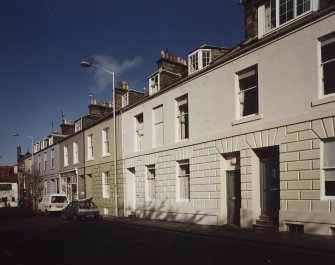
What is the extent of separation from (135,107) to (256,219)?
13077 mm

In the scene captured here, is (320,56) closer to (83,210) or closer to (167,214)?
(167,214)

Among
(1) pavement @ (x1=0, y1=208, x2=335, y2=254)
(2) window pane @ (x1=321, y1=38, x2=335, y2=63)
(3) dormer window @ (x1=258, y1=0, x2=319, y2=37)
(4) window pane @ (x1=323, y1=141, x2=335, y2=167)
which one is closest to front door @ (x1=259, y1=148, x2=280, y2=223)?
(1) pavement @ (x1=0, y1=208, x2=335, y2=254)

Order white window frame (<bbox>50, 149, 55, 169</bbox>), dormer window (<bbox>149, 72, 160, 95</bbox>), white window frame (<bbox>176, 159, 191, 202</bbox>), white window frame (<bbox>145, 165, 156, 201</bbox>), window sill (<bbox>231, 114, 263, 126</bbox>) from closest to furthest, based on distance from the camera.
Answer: window sill (<bbox>231, 114, 263, 126</bbox>) < white window frame (<bbox>176, 159, 191, 202</bbox>) < white window frame (<bbox>145, 165, 156, 201</bbox>) < dormer window (<bbox>149, 72, 160, 95</bbox>) < white window frame (<bbox>50, 149, 55, 169</bbox>)

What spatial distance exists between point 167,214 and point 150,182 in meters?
3.25

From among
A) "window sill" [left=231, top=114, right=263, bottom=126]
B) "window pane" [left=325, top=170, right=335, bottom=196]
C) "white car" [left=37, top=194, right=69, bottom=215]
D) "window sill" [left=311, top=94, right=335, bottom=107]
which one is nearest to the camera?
"window sill" [left=311, top=94, right=335, bottom=107]

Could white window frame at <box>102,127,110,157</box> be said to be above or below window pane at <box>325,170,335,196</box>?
above

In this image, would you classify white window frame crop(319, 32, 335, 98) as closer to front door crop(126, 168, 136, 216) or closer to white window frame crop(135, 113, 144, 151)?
white window frame crop(135, 113, 144, 151)

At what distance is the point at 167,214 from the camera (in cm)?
2136

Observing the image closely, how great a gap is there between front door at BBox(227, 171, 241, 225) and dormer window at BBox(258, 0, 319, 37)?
21.1 feet

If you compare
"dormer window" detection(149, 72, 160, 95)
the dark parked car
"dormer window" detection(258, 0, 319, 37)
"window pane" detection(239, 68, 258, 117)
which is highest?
"dormer window" detection(258, 0, 319, 37)

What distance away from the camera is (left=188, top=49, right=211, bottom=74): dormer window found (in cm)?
1948

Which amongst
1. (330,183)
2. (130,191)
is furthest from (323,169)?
(130,191)

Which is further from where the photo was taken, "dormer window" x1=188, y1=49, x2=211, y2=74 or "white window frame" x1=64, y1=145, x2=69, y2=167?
"white window frame" x1=64, y1=145, x2=69, y2=167

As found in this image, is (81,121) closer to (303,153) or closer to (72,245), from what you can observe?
(72,245)
